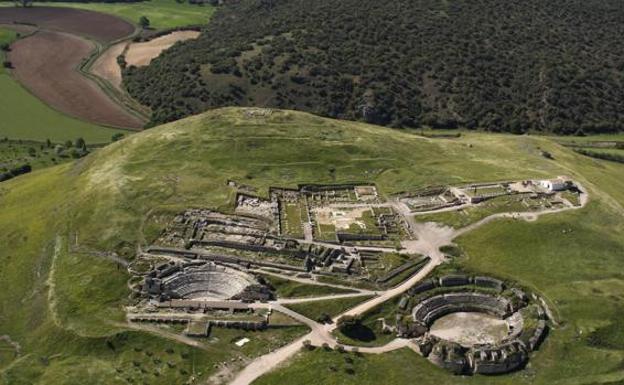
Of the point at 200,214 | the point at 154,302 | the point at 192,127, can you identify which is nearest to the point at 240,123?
the point at 192,127

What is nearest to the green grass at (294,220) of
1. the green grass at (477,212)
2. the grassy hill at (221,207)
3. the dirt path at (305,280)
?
the grassy hill at (221,207)

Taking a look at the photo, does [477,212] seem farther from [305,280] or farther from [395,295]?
[305,280]

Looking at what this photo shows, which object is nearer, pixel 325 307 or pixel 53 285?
pixel 325 307

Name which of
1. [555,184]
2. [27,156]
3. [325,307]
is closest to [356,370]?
[325,307]

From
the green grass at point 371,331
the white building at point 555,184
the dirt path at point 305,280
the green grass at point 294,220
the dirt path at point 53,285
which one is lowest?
the dirt path at point 53,285

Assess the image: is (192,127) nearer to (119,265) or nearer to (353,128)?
(353,128)

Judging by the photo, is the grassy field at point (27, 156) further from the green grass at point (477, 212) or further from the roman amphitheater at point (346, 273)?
the green grass at point (477, 212)
